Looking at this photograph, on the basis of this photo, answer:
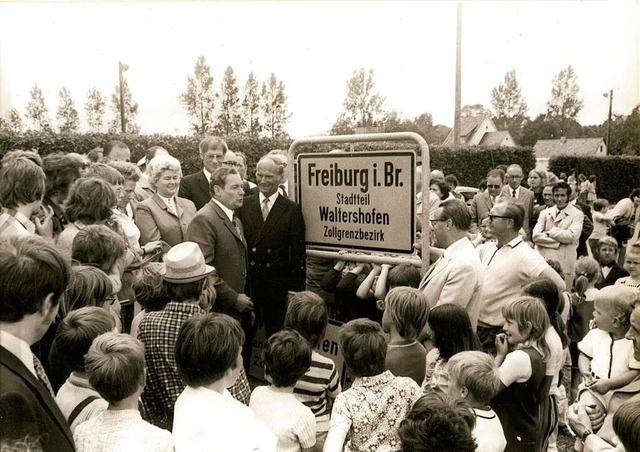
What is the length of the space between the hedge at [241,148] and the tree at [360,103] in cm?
404

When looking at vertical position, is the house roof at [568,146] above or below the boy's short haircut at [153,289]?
below

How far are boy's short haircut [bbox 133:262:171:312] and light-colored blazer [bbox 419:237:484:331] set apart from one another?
162 cm

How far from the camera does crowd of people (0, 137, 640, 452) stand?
208 cm

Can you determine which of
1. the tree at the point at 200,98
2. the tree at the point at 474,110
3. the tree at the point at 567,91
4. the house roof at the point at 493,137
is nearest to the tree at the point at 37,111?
the tree at the point at 200,98

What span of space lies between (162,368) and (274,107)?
2191cm

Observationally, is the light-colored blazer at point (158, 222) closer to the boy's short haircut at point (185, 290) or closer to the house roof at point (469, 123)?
the boy's short haircut at point (185, 290)

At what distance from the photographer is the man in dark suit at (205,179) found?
5457 millimetres

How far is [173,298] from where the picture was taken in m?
3.10

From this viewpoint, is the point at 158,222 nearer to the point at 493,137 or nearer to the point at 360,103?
the point at 360,103

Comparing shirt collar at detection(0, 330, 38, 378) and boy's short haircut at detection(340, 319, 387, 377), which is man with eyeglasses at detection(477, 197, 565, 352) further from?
shirt collar at detection(0, 330, 38, 378)

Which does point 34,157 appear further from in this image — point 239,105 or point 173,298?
point 239,105

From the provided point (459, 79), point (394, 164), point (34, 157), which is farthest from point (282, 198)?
point (459, 79)

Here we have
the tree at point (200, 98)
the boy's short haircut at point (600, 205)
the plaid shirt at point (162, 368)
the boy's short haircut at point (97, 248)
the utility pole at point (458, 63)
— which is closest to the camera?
the plaid shirt at point (162, 368)

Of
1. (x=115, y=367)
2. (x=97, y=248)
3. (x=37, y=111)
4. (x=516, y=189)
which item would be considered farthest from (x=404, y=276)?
(x=37, y=111)
